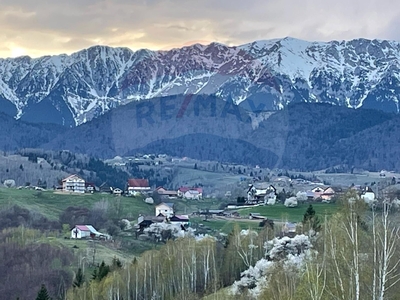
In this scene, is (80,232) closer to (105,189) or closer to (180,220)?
(180,220)

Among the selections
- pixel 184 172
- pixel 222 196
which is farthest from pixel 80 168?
pixel 222 196

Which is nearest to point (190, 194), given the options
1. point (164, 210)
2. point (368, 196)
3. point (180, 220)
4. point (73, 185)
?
point (73, 185)

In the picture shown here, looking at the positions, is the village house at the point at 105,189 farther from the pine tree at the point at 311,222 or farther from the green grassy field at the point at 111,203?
the pine tree at the point at 311,222

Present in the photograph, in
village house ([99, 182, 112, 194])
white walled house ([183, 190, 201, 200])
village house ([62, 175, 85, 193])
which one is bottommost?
white walled house ([183, 190, 201, 200])

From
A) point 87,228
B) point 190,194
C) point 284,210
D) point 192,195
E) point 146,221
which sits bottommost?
point 87,228

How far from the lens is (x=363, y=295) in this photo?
973 inches

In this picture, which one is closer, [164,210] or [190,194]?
[164,210]

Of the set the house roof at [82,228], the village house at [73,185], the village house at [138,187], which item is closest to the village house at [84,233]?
the house roof at [82,228]

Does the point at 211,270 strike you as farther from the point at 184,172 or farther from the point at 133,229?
the point at 184,172

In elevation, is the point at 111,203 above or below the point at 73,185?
below

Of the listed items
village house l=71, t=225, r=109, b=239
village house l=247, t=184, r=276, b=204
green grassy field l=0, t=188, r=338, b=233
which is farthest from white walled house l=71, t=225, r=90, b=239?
village house l=247, t=184, r=276, b=204

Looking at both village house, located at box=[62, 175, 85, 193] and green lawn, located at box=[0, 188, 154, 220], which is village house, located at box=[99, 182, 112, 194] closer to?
village house, located at box=[62, 175, 85, 193]

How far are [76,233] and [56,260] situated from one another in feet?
44.3

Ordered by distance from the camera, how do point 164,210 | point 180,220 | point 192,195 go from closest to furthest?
point 180,220 → point 164,210 → point 192,195
